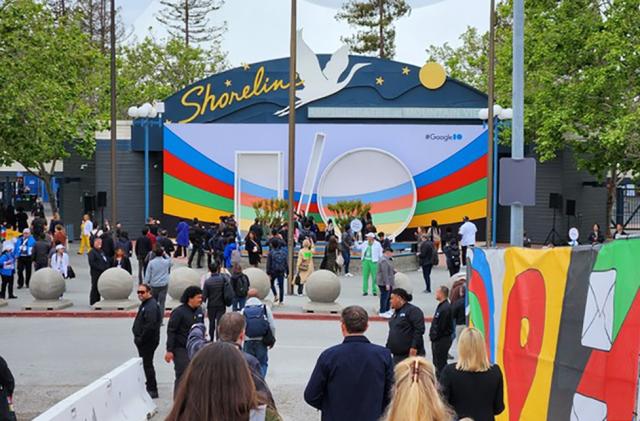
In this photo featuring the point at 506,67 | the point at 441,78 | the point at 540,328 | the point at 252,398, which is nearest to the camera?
the point at 252,398

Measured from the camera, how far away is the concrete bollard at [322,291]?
22.1 m

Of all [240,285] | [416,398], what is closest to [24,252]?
→ [240,285]

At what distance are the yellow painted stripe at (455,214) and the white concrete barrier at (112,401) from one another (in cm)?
2826

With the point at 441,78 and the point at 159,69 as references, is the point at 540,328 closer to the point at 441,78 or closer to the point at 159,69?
the point at 441,78

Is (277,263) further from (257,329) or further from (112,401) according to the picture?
(112,401)

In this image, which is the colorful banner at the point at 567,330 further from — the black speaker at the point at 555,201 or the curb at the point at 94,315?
the black speaker at the point at 555,201

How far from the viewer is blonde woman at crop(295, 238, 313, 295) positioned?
25312 millimetres

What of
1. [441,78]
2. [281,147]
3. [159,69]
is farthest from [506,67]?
[159,69]

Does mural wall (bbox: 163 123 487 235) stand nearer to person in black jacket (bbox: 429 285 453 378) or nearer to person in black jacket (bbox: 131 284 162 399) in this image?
person in black jacket (bbox: 131 284 162 399)

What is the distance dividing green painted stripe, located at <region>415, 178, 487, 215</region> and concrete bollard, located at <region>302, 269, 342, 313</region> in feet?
60.2

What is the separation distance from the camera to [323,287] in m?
22.1

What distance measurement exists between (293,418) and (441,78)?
2973 cm

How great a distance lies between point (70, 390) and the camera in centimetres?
1395

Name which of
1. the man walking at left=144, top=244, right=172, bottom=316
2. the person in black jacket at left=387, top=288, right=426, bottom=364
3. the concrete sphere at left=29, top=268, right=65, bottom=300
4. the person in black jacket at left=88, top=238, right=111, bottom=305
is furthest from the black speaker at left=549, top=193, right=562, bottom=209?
the person in black jacket at left=387, top=288, right=426, bottom=364
